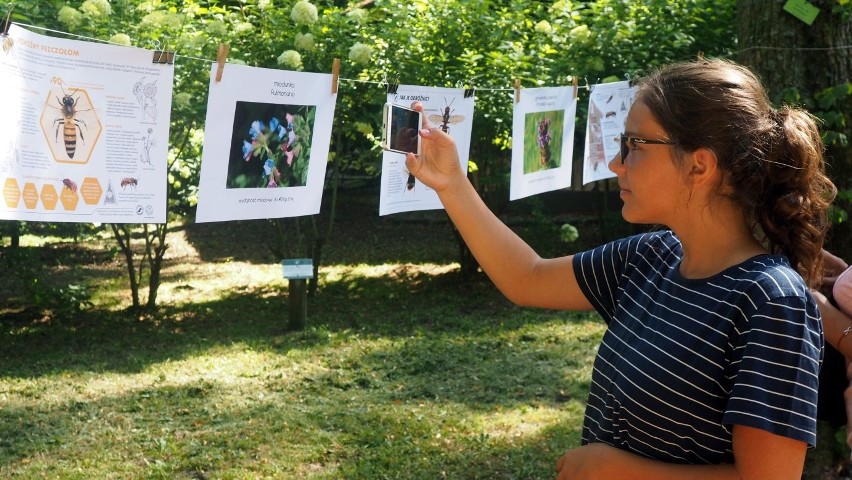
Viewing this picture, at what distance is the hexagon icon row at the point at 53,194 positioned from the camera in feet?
9.94

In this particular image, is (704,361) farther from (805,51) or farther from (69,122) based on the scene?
(805,51)

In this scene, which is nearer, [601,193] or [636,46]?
[636,46]

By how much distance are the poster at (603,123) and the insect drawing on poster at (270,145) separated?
2.00 metres

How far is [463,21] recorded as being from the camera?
7520 mm

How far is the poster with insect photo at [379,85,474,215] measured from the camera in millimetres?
4383

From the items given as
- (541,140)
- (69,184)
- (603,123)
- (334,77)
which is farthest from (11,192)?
(603,123)

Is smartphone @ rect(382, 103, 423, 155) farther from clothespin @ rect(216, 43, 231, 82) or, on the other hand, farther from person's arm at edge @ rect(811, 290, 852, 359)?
clothespin @ rect(216, 43, 231, 82)

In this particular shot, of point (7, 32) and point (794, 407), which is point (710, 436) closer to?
point (794, 407)

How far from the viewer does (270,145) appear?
12.6ft

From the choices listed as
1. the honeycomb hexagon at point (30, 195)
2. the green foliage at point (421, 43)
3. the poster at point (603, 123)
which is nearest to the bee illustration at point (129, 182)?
the honeycomb hexagon at point (30, 195)

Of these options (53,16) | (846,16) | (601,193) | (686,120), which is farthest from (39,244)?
(686,120)

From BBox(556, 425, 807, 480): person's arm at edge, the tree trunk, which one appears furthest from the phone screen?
the tree trunk

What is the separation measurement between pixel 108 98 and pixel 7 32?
41cm

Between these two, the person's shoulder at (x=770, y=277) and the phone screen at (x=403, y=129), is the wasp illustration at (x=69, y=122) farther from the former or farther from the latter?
the person's shoulder at (x=770, y=277)
